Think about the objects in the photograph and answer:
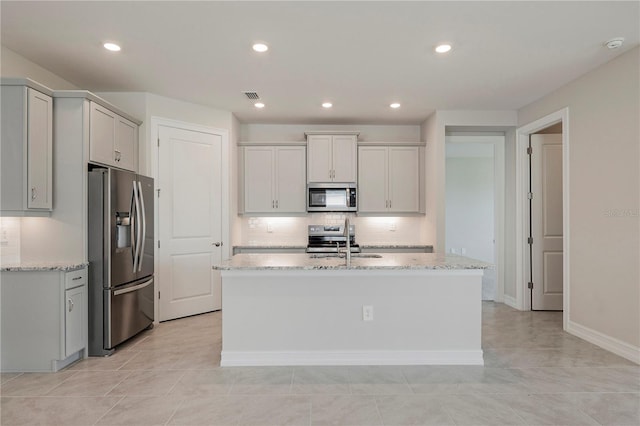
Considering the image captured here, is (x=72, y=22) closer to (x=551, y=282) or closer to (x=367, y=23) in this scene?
(x=367, y=23)

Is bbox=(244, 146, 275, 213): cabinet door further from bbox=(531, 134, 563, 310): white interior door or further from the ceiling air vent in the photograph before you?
bbox=(531, 134, 563, 310): white interior door

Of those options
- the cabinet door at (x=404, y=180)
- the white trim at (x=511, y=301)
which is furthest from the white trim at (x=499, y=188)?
the cabinet door at (x=404, y=180)

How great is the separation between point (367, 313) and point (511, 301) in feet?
9.89

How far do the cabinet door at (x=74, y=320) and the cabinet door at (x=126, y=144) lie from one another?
135 centimetres

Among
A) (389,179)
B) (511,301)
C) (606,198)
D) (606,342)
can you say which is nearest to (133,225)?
(389,179)

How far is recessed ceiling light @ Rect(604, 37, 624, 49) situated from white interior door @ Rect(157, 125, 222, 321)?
4090 mm

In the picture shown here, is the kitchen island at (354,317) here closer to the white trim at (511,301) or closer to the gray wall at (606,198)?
the gray wall at (606,198)

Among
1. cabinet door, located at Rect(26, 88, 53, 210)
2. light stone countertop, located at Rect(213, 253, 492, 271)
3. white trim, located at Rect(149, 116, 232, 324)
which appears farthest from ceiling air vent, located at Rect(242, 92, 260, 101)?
light stone countertop, located at Rect(213, 253, 492, 271)

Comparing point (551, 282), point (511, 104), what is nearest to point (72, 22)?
point (511, 104)

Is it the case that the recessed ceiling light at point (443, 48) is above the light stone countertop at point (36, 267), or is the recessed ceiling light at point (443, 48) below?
A: above

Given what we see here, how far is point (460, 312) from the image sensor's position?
3.07 m

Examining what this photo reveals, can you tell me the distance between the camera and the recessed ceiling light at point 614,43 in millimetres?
2920

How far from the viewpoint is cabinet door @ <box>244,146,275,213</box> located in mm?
5301

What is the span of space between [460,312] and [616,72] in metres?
2.53
